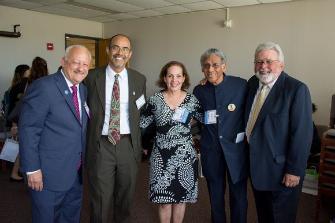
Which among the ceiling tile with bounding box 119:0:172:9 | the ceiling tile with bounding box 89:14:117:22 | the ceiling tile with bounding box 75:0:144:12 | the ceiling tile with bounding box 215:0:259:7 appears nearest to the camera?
the ceiling tile with bounding box 215:0:259:7

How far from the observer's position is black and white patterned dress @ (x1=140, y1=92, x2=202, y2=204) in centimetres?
226

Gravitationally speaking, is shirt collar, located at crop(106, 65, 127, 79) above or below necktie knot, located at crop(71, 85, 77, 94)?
above

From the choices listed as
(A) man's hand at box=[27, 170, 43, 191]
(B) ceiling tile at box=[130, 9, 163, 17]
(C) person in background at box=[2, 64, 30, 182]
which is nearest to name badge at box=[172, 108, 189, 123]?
(A) man's hand at box=[27, 170, 43, 191]

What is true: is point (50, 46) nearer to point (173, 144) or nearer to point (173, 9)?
point (173, 9)

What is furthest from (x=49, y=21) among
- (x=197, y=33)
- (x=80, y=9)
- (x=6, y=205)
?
(x=6, y=205)

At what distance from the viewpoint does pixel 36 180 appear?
184 cm

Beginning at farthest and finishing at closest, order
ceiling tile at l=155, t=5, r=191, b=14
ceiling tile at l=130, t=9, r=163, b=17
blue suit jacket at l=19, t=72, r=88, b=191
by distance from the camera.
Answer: ceiling tile at l=130, t=9, r=163, b=17
ceiling tile at l=155, t=5, r=191, b=14
blue suit jacket at l=19, t=72, r=88, b=191

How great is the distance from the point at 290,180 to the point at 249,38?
4.02 metres

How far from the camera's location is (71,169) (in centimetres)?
200

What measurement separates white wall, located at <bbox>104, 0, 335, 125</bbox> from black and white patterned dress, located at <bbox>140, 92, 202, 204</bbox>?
3.32 metres

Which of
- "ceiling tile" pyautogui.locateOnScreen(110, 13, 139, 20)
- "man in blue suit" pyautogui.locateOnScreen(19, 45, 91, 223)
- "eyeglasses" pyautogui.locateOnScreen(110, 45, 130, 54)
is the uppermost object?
"ceiling tile" pyautogui.locateOnScreen(110, 13, 139, 20)

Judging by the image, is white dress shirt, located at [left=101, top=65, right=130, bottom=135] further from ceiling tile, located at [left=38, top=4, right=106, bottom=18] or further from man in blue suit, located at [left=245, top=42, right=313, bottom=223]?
ceiling tile, located at [left=38, top=4, right=106, bottom=18]

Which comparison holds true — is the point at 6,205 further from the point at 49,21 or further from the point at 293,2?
the point at 293,2

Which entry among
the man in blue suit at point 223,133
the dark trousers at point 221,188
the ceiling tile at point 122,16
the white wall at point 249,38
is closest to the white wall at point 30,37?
the ceiling tile at point 122,16
